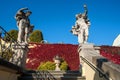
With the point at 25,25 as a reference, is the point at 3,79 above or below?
below

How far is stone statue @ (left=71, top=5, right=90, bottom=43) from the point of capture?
11.1 meters

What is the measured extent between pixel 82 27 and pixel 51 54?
14.7 meters

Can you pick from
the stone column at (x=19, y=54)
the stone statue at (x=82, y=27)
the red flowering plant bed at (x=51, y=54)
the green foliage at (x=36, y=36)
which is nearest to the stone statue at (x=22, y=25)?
the stone column at (x=19, y=54)

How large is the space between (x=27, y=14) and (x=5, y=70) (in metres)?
4.60

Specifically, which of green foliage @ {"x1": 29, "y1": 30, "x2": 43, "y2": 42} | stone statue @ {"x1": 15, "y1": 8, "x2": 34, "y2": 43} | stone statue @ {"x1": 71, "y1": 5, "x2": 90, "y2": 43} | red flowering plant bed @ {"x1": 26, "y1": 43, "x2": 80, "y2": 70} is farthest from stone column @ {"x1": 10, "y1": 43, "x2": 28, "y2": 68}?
green foliage @ {"x1": 29, "y1": 30, "x2": 43, "y2": 42}

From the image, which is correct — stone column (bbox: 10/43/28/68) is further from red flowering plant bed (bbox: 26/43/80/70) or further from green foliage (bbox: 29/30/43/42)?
green foliage (bbox: 29/30/43/42)

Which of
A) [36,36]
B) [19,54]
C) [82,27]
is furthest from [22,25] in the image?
[36,36]

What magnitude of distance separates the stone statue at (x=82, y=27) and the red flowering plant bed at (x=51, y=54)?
12528 millimetres

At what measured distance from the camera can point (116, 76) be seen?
4.81 metres

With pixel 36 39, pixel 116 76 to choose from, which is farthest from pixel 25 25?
pixel 36 39

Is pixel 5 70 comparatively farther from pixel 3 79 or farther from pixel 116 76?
pixel 116 76

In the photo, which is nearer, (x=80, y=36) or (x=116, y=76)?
(x=116, y=76)

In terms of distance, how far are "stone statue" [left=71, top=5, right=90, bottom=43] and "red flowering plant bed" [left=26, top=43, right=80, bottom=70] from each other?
12.5 metres

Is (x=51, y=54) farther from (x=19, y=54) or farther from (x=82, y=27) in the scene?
(x=19, y=54)
